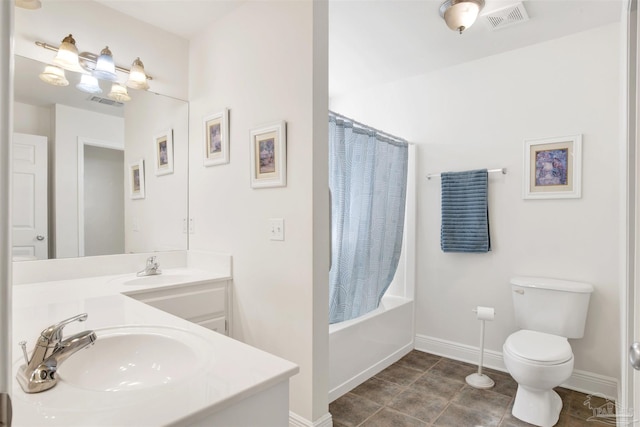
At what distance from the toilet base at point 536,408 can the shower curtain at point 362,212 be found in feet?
3.61

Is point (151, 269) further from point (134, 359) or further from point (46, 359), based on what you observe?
point (46, 359)

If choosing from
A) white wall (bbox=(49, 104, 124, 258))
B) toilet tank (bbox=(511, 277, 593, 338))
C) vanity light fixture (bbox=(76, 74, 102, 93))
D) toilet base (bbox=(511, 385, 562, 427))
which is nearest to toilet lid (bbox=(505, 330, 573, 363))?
toilet tank (bbox=(511, 277, 593, 338))

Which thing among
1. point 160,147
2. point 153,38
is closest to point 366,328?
point 160,147

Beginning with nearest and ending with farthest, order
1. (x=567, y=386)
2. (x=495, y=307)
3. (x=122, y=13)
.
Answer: (x=122, y=13)
(x=567, y=386)
(x=495, y=307)

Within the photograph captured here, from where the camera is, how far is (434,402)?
2197 millimetres

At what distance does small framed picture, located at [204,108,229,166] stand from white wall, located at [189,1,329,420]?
5 cm

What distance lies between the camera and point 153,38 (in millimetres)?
2393

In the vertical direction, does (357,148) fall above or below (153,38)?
below

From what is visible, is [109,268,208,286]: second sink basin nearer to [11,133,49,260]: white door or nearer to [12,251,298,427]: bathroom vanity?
[12,251,298,427]: bathroom vanity

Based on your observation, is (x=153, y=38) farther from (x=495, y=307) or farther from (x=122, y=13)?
(x=495, y=307)

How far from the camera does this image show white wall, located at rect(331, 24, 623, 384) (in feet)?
7.50

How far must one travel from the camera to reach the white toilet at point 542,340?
190 cm

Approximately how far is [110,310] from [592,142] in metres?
Answer: 2.98

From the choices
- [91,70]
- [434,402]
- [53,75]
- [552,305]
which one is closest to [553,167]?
[552,305]
